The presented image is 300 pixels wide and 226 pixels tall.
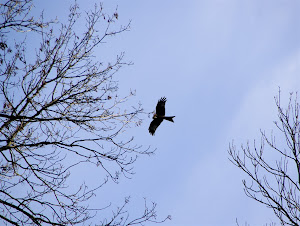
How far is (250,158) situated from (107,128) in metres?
2.55

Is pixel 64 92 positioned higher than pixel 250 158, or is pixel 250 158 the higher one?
pixel 64 92

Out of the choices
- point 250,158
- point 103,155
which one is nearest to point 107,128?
point 103,155

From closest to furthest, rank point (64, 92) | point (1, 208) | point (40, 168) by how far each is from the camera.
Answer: point (1, 208) → point (40, 168) → point (64, 92)

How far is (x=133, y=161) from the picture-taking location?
18.5 feet

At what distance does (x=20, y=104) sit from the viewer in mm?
5320

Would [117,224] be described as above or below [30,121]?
below

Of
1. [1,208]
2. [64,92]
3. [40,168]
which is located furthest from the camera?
[64,92]

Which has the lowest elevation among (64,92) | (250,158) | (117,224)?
(117,224)

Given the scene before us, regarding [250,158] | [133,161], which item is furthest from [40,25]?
[250,158]

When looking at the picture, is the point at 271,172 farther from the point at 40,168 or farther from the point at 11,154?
the point at 11,154

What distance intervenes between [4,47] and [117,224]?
11.6 ft

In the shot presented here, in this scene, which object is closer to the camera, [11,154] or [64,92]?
[11,154]

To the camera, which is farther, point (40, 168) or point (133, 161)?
point (133, 161)

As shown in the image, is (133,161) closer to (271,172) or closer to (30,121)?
(30,121)
